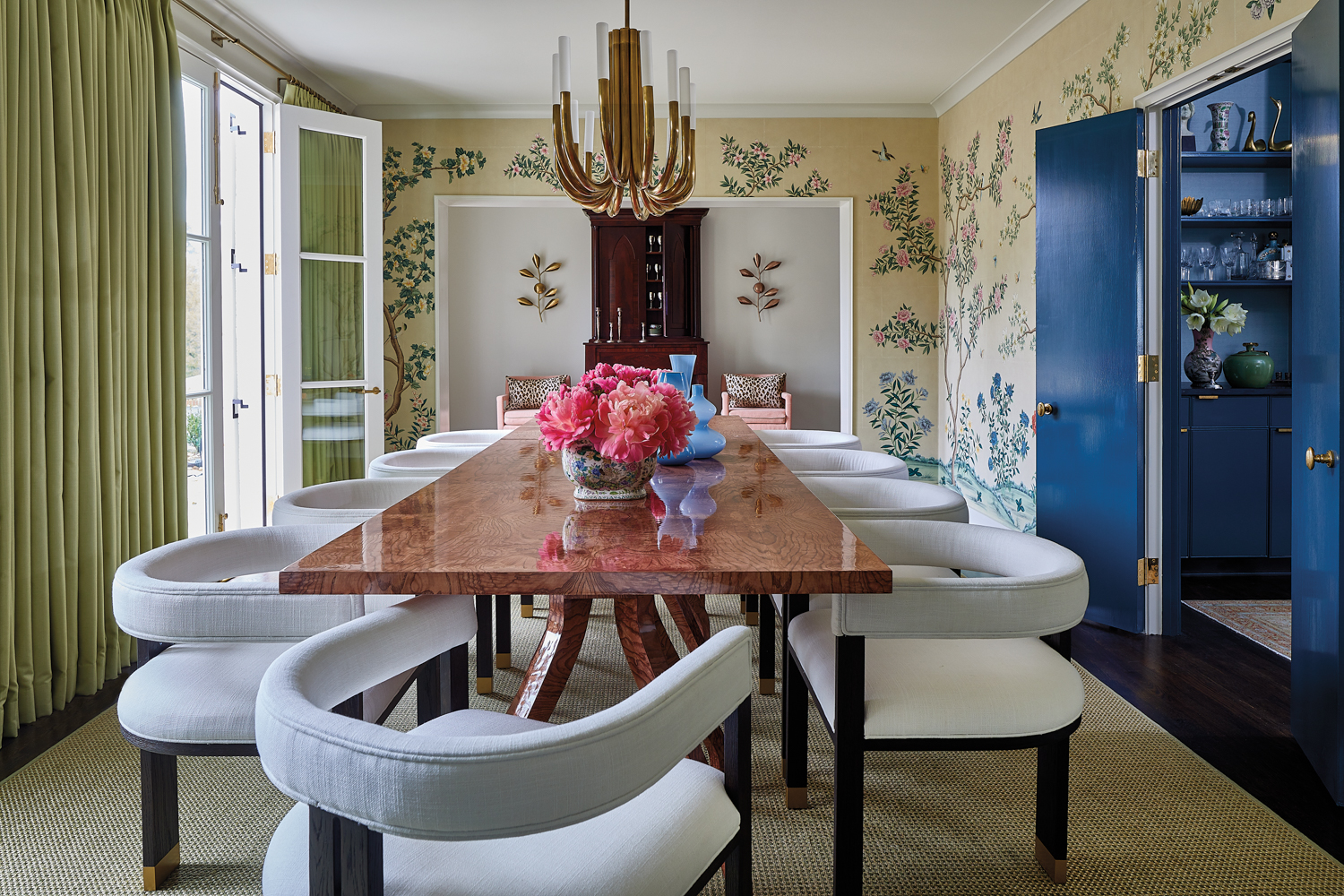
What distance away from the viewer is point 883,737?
5.03 feet

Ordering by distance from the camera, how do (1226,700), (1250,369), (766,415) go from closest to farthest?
(1226,700) → (1250,369) → (766,415)

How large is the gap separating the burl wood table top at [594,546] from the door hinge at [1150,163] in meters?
2.13

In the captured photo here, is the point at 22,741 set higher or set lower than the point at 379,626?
lower

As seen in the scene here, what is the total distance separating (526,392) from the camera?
7918mm

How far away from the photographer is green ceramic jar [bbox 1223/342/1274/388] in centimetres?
432

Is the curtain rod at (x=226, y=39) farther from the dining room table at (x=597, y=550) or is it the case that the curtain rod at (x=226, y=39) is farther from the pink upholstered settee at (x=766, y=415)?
the pink upholstered settee at (x=766, y=415)

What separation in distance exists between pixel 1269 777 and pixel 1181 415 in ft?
8.12

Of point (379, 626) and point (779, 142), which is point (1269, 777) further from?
point (779, 142)

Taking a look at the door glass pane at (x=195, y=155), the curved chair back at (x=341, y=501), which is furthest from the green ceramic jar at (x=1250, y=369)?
the door glass pane at (x=195, y=155)

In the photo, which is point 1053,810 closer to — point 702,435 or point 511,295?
point 702,435

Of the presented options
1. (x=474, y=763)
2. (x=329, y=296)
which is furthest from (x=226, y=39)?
(x=474, y=763)

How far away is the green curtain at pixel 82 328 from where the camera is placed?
2.58 metres

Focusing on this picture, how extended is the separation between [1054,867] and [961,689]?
1.81 feet

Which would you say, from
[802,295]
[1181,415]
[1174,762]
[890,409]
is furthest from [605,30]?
[802,295]
